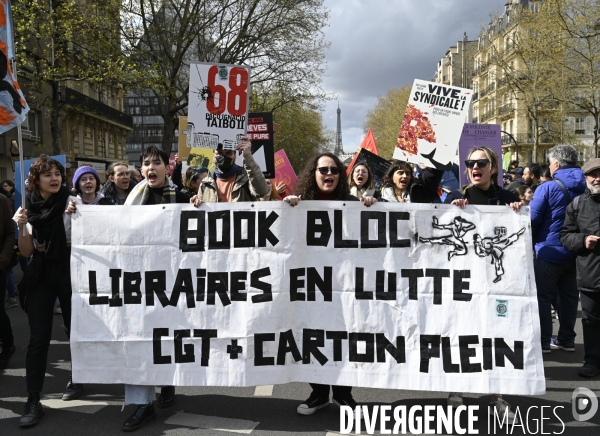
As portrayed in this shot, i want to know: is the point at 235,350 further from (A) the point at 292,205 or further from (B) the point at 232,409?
(A) the point at 292,205

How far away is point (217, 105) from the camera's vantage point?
15.5ft

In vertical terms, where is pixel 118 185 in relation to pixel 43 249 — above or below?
above

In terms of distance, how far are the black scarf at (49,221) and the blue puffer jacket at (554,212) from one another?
4407 mm

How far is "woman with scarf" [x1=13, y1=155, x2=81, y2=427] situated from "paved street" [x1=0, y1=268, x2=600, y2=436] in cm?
34

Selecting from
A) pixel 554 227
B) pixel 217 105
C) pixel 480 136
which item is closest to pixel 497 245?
pixel 554 227

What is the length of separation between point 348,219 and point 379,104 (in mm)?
79327

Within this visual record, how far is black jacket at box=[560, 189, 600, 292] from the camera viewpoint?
495 centimetres

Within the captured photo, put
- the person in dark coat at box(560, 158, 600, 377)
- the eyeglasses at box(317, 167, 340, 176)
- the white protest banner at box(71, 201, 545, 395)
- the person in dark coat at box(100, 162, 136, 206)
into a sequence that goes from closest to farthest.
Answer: the white protest banner at box(71, 201, 545, 395) < the eyeglasses at box(317, 167, 340, 176) < the person in dark coat at box(560, 158, 600, 377) < the person in dark coat at box(100, 162, 136, 206)

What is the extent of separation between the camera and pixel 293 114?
38000mm

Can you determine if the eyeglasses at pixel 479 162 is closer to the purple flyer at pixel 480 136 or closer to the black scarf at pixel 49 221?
the black scarf at pixel 49 221

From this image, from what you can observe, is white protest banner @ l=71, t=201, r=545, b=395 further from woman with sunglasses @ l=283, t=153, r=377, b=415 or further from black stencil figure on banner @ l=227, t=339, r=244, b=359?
woman with sunglasses @ l=283, t=153, r=377, b=415

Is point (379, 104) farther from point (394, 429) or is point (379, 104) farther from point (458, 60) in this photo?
point (394, 429)

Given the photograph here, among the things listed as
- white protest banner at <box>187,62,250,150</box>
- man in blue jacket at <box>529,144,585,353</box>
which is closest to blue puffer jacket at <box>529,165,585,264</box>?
man in blue jacket at <box>529,144,585,353</box>

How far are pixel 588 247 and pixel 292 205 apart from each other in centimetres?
270
